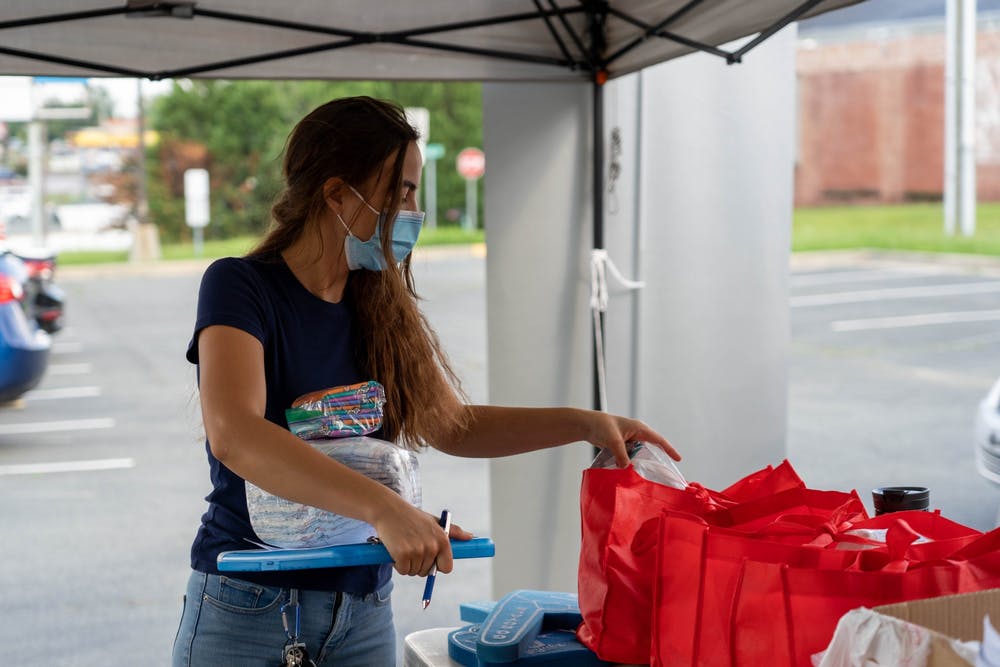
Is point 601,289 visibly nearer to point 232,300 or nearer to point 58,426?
point 232,300

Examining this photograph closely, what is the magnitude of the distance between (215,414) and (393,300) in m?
0.36

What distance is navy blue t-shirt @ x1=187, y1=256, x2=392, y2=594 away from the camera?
4.48 ft

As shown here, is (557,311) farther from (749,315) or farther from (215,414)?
(215,414)

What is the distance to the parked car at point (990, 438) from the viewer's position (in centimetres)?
419

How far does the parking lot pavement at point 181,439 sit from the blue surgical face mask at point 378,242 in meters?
0.24

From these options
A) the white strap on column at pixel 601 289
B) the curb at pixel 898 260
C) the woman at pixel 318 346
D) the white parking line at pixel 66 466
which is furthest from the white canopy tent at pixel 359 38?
the curb at pixel 898 260

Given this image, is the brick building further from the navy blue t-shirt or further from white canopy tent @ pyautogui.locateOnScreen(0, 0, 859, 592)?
the navy blue t-shirt

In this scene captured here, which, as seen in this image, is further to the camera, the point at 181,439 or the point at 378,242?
the point at 181,439

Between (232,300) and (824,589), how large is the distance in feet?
2.48

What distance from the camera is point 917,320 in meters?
10.6

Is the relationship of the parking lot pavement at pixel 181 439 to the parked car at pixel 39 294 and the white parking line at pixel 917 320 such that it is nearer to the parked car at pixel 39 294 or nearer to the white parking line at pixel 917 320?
the white parking line at pixel 917 320

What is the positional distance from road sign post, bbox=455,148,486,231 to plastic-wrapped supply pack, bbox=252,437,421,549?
1834 cm

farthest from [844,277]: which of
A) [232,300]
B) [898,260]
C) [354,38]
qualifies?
[232,300]

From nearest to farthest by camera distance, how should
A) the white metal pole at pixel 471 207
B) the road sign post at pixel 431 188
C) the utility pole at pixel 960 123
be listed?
→ the utility pole at pixel 960 123, the road sign post at pixel 431 188, the white metal pole at pixel 471 207
